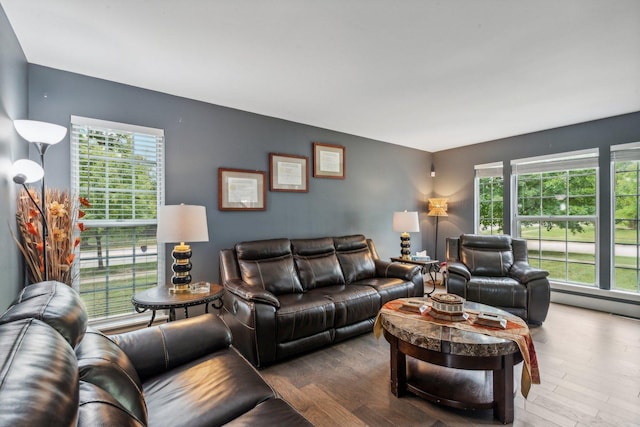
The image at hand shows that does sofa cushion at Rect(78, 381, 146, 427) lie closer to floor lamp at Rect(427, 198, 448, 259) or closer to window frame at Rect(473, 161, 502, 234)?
floor lamp at Rect(427, 198, 448, 259)

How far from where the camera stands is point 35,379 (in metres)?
0.66

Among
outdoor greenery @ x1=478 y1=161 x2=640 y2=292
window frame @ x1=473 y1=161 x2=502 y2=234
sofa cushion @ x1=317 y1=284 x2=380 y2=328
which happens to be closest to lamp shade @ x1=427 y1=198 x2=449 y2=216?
window frame @ x1=473 y1=161 x2=502 y2=234

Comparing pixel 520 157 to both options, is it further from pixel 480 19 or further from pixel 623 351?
pixel 480 19

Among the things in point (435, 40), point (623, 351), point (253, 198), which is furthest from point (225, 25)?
point (623, 351)

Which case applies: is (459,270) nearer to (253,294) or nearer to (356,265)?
(356,265)

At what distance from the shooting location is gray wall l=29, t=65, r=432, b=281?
8.30ft

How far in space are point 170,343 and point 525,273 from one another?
3.70 m

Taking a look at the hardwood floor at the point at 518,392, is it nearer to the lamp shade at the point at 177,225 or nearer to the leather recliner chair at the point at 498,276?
the leather recliner chair at the point at 498,276

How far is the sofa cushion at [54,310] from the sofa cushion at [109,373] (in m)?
0.08

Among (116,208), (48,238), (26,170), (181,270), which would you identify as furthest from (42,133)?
(181,270)

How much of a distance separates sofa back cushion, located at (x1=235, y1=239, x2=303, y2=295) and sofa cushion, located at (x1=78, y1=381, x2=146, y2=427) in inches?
79.3

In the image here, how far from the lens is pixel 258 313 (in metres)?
2.42

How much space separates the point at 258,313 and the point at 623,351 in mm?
3335

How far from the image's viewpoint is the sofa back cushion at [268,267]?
3031mm
